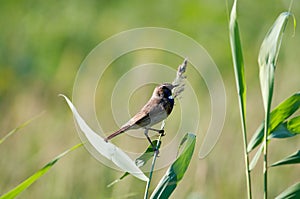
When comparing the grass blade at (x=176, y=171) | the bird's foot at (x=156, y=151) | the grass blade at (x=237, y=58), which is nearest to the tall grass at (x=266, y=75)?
the grass blade at (x=237, y=58)

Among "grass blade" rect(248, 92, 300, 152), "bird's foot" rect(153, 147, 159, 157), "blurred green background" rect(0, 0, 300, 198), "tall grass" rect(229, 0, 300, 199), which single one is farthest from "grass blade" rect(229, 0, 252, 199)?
"blurred green background" rect(0, 0, 300, 198)

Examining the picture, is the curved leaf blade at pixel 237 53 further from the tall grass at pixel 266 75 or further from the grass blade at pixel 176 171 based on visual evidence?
the grass blade at pixel 176 171

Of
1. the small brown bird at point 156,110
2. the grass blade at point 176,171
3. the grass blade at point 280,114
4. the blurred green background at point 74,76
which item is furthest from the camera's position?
the blurred green background at point 74,76

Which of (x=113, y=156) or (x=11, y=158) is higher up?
(x=113, y=156)

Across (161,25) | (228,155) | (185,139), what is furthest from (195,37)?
(185,139)

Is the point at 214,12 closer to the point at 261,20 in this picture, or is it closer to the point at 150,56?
the point at 261,20
